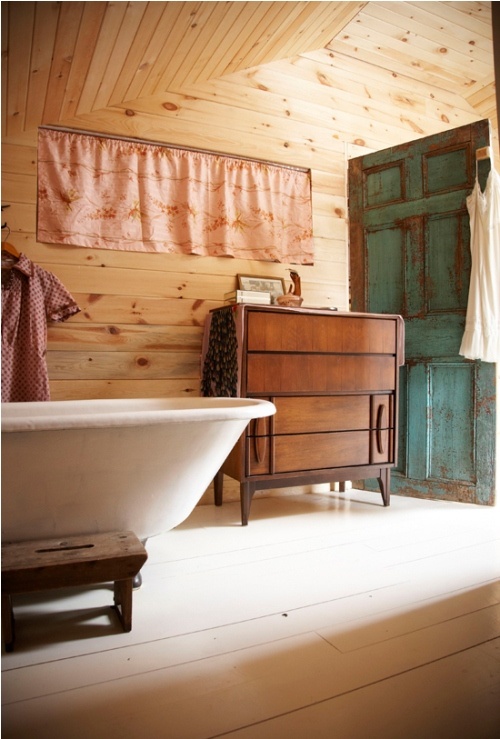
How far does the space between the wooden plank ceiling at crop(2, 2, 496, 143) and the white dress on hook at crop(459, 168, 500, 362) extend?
1.22 metres

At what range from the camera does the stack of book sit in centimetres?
300

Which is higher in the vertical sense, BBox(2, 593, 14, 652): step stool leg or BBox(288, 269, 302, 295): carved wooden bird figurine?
BBox(288, 269, 302, 295): carved wooden bird figurine

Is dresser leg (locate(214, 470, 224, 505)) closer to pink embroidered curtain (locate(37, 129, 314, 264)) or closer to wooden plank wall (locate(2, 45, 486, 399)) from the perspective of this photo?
wooden plank wall (locate(2, 45, 486, 399))

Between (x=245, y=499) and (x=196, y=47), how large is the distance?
7.43ft

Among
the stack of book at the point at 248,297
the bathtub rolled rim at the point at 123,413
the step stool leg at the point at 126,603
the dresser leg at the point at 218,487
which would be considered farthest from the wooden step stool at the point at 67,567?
the stack of book at the point at 248,297

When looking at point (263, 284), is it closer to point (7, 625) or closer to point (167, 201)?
point (167, 201)

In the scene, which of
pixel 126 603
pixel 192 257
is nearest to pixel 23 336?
pixel 192 257

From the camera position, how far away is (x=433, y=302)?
322 cm

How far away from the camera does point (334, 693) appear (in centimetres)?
126

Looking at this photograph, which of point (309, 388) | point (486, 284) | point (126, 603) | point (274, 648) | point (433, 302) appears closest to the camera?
point (274, 648)

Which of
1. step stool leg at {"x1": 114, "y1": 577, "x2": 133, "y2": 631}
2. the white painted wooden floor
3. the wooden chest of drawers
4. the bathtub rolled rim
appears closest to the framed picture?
the wooden chest of drawers

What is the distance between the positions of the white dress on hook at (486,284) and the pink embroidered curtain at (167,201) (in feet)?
3.28

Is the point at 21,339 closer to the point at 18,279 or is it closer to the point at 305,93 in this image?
the point at 18,279

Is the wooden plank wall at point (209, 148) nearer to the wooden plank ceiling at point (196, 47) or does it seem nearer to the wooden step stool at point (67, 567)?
the wooden plank ceiling at point (196, 47)
